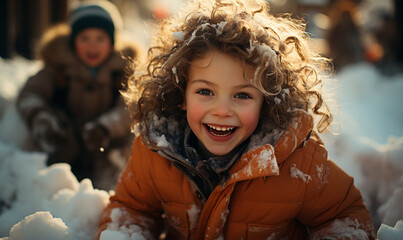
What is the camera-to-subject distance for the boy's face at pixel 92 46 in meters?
3.12

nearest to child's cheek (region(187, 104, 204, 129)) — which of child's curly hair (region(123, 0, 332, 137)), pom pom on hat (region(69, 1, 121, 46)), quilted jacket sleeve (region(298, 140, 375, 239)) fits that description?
child's curly hair (region(123, 0, 332, 137))

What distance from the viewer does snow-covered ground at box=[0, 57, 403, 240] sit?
5.05ft

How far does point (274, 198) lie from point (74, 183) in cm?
117

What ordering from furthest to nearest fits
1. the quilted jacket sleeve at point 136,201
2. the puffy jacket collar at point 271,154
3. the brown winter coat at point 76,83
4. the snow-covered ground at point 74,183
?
1. the brown winter coat at point 76,83
2. the quilted jacket sleeve at point 136,201
3. the snow-covered ground at point 74,183
4. the puffy jacket collar at point 271,154

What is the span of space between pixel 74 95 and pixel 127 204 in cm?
171

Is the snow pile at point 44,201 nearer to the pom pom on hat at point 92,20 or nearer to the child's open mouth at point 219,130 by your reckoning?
the child's open mouth at point 219,130

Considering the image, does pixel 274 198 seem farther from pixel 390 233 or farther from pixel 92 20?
pixel 92 20

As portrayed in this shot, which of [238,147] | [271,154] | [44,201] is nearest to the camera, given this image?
[271,154]

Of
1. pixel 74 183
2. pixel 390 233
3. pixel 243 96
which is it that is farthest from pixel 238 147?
pixel 74 183

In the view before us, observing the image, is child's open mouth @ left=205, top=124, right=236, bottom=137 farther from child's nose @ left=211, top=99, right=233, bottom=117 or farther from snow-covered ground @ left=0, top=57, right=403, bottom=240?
snow-covered ground @ left=0, top=57, right=403, bottom=240

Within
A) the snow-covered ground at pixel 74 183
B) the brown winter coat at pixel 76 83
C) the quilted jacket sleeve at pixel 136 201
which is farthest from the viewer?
the brown winter coat at pixel 76 83

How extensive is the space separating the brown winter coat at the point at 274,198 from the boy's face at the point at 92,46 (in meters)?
1.76

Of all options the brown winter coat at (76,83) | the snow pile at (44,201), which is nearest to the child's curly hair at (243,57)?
the snow pile at (44,201)

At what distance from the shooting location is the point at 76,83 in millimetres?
3119
